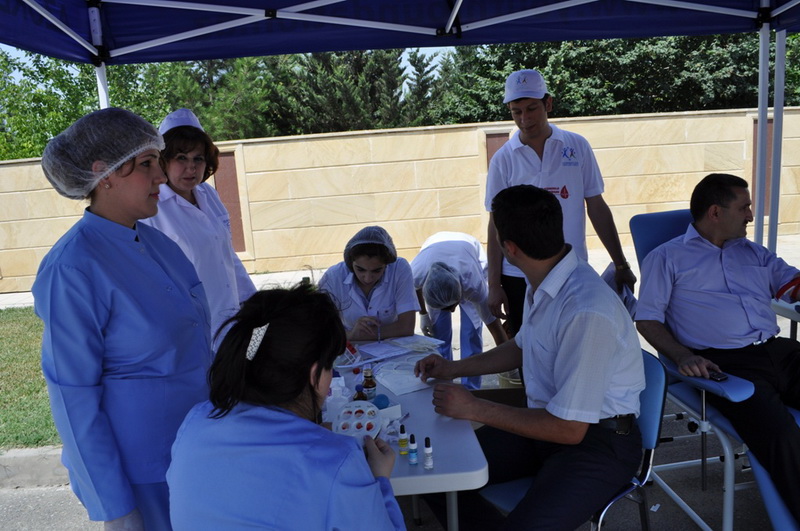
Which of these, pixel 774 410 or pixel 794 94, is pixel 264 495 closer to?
pixel 774 410

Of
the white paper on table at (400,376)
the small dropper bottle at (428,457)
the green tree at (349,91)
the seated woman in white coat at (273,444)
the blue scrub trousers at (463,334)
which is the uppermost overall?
the green tree at (349,91)

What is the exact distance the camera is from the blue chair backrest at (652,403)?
1.87 m

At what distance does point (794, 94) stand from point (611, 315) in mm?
18377

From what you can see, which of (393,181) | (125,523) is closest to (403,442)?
(125,523)

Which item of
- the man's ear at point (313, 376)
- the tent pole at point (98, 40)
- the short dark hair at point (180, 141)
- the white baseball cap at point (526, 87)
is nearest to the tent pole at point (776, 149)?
the white baseball cap at point (526, 87)

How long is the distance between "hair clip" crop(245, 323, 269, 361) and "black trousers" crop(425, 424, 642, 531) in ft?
3.07

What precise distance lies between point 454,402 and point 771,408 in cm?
117

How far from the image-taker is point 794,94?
16609 millimetres

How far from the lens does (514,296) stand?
329 centimetres

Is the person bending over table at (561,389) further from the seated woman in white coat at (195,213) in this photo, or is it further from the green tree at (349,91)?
the green tree at (349,91)

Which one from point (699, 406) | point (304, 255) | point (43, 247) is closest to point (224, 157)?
point (304, 255)

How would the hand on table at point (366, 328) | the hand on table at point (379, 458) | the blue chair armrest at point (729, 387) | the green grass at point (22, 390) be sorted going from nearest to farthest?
1. the hand on table at point (379, 458)
2. the blue chair armrest at point (729, 387)
3. the hand on table at point (366, 328)
4. the green grass at point (22, 390)

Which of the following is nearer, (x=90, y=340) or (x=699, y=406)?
(x=90, y=340)

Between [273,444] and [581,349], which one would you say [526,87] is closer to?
[581,349]
